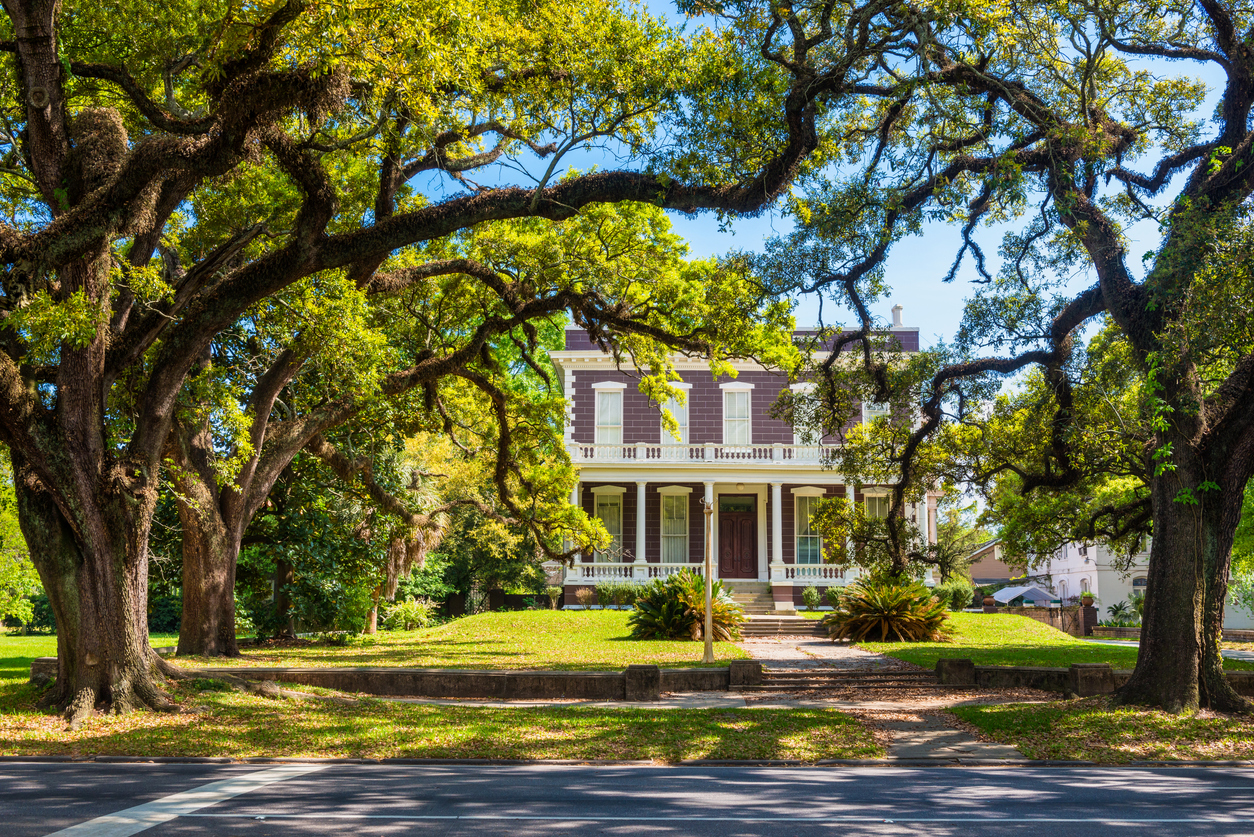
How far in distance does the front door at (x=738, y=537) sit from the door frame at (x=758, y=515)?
172mm

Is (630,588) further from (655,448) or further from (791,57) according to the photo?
(791,57)

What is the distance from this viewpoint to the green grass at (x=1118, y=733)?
30.9ft

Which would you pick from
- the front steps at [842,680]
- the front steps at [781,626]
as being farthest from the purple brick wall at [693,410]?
the front steps at [842,680]

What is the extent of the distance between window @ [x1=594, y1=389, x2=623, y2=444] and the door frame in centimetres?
411

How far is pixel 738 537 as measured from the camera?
3278 cm

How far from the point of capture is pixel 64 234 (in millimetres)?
9867

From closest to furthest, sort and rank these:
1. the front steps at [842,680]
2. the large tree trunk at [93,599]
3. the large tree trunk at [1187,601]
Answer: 1. the large tree trunk at [93,599]
2. the large tree trunk at [1187,601]
3. the front steps at [842,680]

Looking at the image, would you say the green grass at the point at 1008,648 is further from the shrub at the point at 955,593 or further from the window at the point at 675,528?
the window at the point at 675,528

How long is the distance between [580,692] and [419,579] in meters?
19.0

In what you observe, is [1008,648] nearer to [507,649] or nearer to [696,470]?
[507,649]

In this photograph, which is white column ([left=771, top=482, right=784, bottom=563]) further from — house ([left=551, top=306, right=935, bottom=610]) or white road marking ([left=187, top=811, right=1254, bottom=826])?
white road marking ([left=187, top=811, right=1254, bottom=826])

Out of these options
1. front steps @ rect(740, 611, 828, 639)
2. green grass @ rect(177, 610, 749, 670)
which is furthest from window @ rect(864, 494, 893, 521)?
green grass @ rect(177, 610, 749, 670)

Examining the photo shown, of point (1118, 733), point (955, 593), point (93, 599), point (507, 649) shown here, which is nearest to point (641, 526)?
point (955, 593)

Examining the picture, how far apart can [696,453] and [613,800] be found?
2505cm
